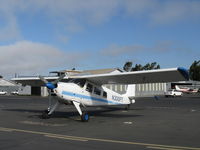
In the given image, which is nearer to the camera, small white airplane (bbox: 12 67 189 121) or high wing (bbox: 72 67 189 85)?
small white airplane (bbox: 12 67 189 121)

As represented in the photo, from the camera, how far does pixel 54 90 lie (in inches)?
484

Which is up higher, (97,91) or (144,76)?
(144,76)

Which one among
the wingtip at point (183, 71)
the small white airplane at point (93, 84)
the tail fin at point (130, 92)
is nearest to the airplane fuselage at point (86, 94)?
the small white airplane at point (93, 84)

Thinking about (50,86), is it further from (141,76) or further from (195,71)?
(195,71)

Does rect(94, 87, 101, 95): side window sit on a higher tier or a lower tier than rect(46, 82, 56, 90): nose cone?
lower

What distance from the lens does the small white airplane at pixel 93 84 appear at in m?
12.5

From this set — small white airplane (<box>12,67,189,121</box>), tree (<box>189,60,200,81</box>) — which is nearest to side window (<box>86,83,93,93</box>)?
small white airplane (<box>12,67,189,121</box>)

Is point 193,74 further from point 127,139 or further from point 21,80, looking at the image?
point 127,139

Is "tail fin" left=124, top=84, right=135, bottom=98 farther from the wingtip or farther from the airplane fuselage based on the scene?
the wingtip

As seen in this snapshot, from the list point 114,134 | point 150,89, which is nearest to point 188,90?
point 150,89

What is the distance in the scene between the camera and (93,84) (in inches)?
579

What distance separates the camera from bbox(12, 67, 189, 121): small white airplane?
12.5 meters

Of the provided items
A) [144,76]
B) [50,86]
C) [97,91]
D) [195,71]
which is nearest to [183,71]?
[144,76]

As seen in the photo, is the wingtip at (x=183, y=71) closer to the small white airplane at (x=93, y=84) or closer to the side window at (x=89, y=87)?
the small white airplane at (x=93, y=84)
